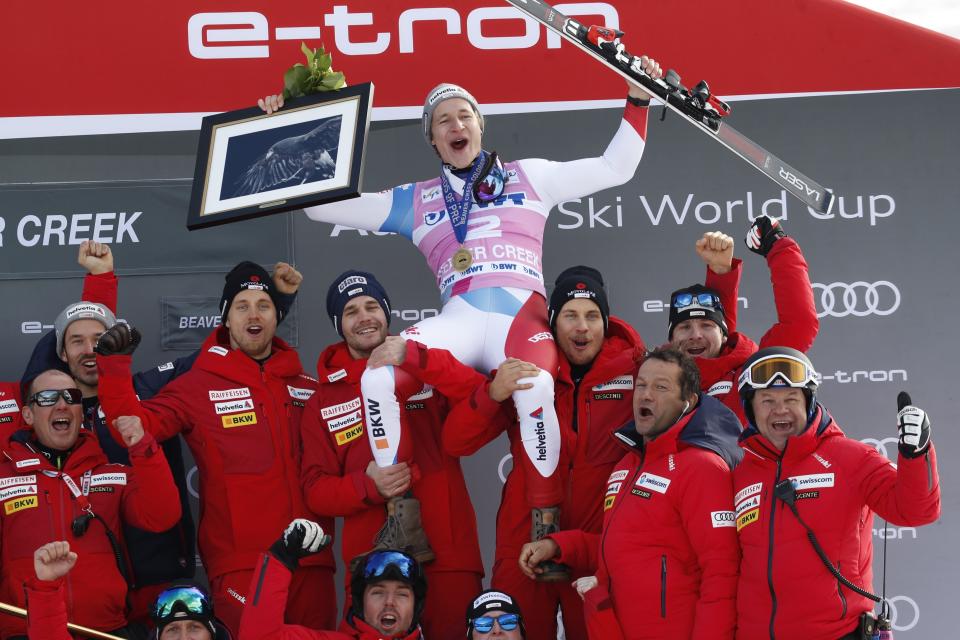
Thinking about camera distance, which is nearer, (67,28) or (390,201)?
(390,201)

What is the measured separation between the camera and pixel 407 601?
179 inches

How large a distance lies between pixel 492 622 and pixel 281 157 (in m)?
2.04

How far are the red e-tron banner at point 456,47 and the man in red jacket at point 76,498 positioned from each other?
1.94 metres

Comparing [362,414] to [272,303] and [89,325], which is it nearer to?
[272,303]

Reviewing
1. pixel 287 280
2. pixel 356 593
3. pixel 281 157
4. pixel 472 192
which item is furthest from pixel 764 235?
pixel 356 593

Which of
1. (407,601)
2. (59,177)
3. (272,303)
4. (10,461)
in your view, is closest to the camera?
(407,601)

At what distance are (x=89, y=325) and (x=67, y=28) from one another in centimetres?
180

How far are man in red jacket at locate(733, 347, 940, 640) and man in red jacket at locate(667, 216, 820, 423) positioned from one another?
0.73m

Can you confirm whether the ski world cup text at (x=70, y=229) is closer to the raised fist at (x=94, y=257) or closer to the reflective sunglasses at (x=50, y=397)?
the raised fist at (x=94, y=257)

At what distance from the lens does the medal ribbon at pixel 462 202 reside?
5020 millimetres

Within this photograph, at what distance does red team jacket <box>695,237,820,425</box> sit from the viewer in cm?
487

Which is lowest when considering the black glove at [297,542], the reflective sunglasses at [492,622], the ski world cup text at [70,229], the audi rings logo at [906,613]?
the audi rings logo at [906,613]

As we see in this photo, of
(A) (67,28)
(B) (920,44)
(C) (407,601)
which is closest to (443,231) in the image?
(C) (407,601)

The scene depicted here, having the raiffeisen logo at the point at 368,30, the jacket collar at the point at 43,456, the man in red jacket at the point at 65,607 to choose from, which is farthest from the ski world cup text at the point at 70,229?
the man in red jacket at the point at 65,607
